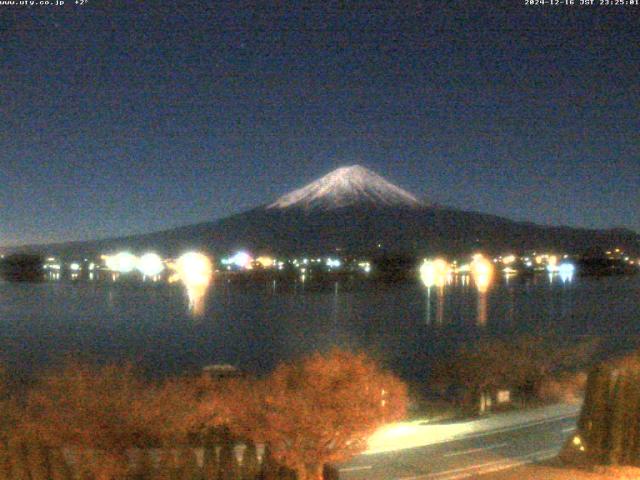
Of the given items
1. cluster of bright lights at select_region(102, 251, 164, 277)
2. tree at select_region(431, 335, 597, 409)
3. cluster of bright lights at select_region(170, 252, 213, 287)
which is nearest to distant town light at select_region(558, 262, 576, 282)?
cluster of bright lights at select_region(170, 252, 213, 287)

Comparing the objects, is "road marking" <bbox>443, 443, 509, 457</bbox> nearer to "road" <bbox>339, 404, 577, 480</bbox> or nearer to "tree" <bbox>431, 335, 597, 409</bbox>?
"road" <bbox>339, 404, 577, 480</bbox>

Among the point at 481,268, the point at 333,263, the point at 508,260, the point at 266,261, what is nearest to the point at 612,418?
the point at 333,263

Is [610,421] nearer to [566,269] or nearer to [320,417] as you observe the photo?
[320,417]

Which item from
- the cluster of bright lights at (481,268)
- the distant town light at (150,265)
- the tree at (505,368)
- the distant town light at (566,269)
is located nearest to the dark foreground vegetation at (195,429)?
the tree at (505,368)

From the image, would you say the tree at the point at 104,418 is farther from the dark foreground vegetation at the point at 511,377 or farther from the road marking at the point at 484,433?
the dark foreground vegetation at the point at 511,377

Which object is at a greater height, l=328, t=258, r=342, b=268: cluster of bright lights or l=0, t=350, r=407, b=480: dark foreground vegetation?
l=328, t=258, r=342, b=268: cluster of bright lights

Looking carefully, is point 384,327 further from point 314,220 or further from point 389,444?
point 314,220

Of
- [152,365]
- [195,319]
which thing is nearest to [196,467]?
[152,365]
